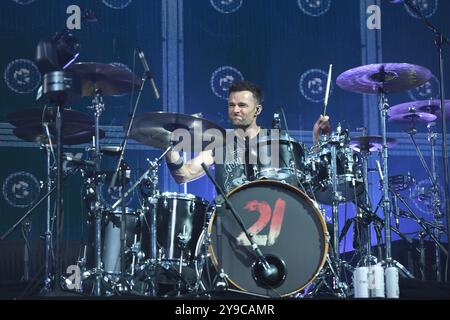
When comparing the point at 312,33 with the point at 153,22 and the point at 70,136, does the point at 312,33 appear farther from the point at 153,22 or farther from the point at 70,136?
the point at 70,136

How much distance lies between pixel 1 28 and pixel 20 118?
2000mm

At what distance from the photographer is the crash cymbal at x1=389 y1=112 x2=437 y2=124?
7199mm

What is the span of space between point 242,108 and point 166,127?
63cm

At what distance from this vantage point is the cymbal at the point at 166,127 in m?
5.37

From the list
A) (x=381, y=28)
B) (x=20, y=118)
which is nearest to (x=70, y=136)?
(x=20, y=118)

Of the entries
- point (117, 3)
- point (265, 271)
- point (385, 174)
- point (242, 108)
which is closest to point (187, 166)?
point (242, 108)

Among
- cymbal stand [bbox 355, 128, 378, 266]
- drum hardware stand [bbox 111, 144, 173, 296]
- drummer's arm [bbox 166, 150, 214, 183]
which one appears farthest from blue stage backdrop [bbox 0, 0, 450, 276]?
drum hardware stand [bbox 111, 144, 173, 296]

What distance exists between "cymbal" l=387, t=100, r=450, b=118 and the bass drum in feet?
8.30

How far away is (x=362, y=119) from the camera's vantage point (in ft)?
→ 27.2

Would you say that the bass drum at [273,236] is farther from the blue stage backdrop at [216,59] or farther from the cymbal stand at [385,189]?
the blue stage backdrop at [216,59]

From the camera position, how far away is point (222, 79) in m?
8.00

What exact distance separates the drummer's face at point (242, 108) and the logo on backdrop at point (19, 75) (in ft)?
8.85

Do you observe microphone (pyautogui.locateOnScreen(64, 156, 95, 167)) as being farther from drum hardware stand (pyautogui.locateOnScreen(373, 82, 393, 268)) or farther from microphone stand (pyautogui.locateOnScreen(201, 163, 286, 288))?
drum hardware stand (pyautogui.locateOnScreen(373, 82, 393, 268))

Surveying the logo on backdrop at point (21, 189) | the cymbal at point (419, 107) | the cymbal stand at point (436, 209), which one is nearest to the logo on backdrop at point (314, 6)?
the cymbal at point (419, 107)
